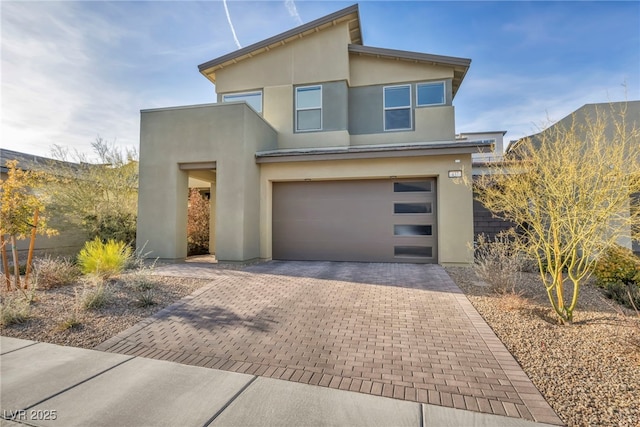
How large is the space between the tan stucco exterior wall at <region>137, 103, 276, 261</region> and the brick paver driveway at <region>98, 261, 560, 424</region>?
3201mm

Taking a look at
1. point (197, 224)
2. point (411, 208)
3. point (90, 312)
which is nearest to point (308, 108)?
point (411, 208)

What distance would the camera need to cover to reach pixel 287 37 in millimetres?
12688

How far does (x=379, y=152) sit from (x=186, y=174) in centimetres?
675

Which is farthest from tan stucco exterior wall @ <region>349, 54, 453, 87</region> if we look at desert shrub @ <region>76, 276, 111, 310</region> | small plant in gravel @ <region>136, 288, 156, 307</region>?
desert shrub @ <region>76, 276, 111, 310</region>

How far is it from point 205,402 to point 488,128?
24.0m

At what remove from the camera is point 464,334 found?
14.8 feet

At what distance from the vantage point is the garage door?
34.6 feet

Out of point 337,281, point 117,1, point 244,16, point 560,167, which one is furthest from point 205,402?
point 244,16

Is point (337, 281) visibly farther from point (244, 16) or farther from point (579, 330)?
point (244, 16)

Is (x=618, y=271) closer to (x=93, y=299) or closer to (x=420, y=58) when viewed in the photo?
(x=420, y=58)

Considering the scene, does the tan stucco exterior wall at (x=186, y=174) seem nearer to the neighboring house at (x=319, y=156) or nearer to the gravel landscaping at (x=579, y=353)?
the neighboring house at (x=319, y=156)

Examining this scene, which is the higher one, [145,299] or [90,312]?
[145,299]

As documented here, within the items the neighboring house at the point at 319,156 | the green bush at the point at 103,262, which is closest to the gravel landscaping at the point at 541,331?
the green bush at the point at 103,262

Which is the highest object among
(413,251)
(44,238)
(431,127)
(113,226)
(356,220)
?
(431,127)
